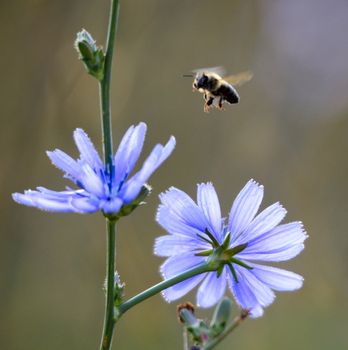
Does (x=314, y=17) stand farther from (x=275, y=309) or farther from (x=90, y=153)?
(x=90, y=153)

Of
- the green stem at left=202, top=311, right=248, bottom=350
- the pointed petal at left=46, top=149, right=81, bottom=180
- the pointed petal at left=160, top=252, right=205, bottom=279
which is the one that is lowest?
the green stem at left=202, top=311, right=248, bottom=350

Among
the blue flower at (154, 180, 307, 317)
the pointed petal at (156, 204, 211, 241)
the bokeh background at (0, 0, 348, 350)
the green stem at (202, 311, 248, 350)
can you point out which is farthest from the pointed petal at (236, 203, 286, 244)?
the bokeh background at (0, 0, 348, 350)

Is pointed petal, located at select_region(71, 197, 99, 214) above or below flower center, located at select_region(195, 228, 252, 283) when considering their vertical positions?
above

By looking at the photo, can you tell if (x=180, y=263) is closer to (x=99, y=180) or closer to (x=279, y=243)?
(x=279, y=243)

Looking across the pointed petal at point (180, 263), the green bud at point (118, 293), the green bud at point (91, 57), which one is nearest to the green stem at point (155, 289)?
the green bud at point (118, 293)

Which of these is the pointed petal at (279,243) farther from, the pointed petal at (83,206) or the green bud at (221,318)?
the pointed petal at (83,206)

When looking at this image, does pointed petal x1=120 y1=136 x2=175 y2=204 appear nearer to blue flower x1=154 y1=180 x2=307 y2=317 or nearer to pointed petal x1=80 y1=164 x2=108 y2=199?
pointed petal x1=80 y1=164 x2=108 y2=199
